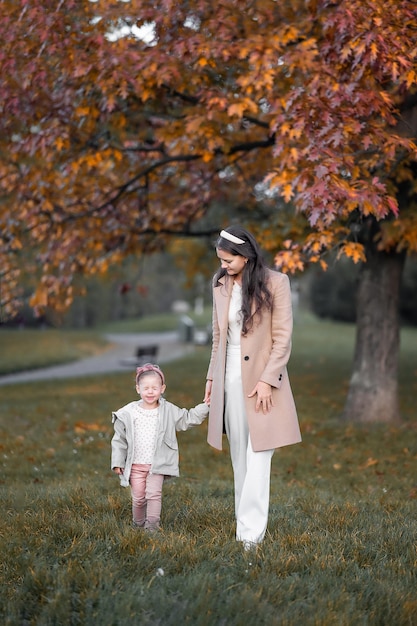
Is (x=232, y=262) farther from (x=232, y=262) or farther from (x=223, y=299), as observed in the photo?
(x=223, y=299)

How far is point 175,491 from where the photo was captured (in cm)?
588

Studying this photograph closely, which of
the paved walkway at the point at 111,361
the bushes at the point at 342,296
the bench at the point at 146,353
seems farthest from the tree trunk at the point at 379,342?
the bushes at the point at 342,296

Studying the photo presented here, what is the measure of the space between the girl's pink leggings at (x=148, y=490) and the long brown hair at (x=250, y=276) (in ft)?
3.49

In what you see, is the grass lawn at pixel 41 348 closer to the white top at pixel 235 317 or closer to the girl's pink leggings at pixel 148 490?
the girl's pink leggings at pixel 148 490

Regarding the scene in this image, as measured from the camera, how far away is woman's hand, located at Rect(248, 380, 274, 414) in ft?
13.9

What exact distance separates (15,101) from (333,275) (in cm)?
2640

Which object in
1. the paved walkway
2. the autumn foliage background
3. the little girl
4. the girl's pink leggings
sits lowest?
the paved walkway

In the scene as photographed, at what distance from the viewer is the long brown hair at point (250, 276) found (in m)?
4.33

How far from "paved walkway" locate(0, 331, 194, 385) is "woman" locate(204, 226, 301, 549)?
12.7 metres

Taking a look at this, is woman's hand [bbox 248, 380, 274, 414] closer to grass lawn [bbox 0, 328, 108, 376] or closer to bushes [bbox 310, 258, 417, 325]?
grass lawn [bbox 0, 328, 108, 376]

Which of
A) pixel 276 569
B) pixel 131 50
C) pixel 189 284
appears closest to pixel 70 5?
pixel 131 50

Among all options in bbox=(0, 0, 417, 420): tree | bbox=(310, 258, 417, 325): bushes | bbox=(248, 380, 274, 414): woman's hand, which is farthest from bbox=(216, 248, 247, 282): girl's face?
bbox=(310, 258, 417, 325): bushes

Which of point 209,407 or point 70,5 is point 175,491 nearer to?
point 209,407

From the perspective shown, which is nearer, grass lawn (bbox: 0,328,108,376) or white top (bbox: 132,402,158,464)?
white top (bbox: 132,402,158,464)
